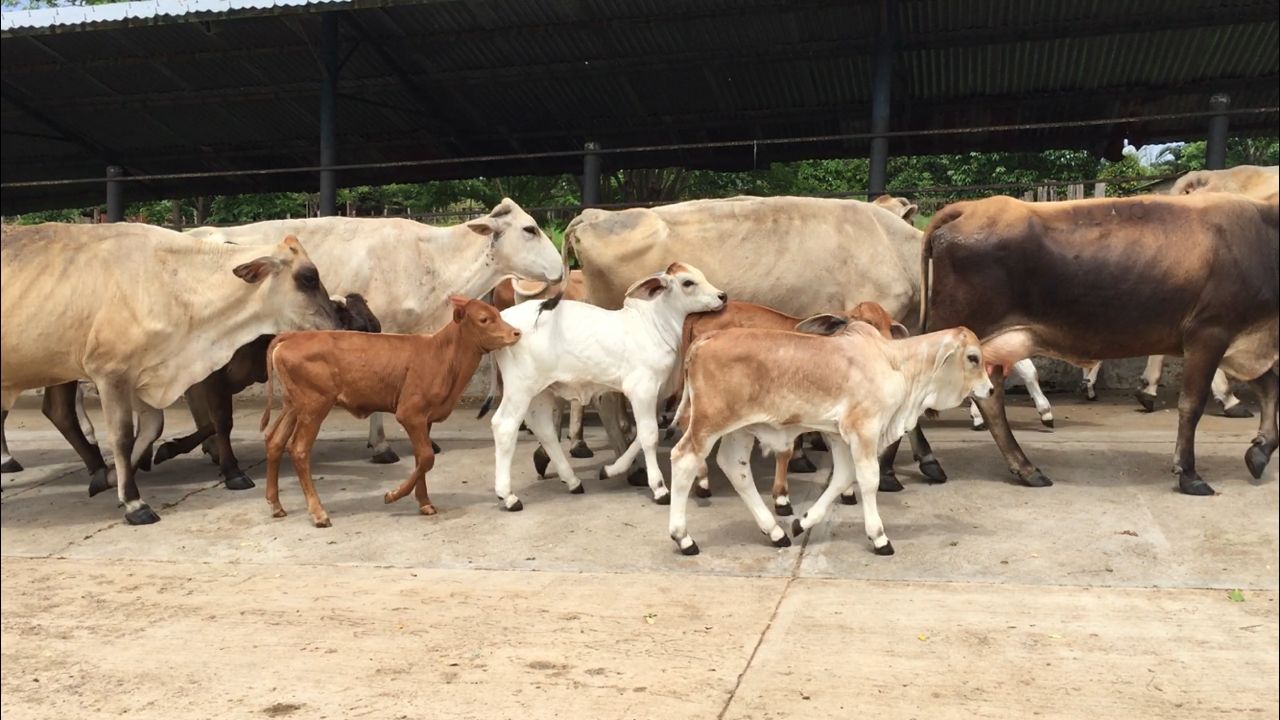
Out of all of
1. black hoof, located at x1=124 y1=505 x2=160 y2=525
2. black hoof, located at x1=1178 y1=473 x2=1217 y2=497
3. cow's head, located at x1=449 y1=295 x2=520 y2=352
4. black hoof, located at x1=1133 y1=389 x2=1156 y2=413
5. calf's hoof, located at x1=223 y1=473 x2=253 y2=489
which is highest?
cow's head, located at x1=449 y1=295 x2=520 y2=352

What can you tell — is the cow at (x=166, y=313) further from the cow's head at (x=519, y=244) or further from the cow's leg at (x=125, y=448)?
the cow's head at (x=519, y=244)

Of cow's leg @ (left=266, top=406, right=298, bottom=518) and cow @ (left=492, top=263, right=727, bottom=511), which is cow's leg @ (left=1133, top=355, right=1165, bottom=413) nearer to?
cow @ (left=492, top=263, right=727, bottom=511)

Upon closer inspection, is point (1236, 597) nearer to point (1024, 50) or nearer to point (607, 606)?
point (607, 606)

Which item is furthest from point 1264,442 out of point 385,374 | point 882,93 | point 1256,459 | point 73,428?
point 882,93

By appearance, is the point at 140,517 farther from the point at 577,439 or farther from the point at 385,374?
the point at 577,439

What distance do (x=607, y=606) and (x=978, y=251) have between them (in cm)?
335

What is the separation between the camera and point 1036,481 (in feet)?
21.8

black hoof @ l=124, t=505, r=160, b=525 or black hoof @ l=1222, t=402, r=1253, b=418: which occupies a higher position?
black hoof @ l=1222, t=402, r=1253, b=418

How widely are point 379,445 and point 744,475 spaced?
383 cm

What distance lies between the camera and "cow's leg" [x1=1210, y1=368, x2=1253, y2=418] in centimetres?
662

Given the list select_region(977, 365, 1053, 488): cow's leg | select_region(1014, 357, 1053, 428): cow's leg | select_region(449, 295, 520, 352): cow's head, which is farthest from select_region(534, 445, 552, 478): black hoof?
select_region(1014, 357, 1053, 428): cow's leg

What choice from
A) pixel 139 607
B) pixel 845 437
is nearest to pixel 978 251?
pixel 845 437

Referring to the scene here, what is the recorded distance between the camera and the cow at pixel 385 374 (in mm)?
6496

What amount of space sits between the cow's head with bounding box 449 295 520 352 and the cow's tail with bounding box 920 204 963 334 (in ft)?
8.51
